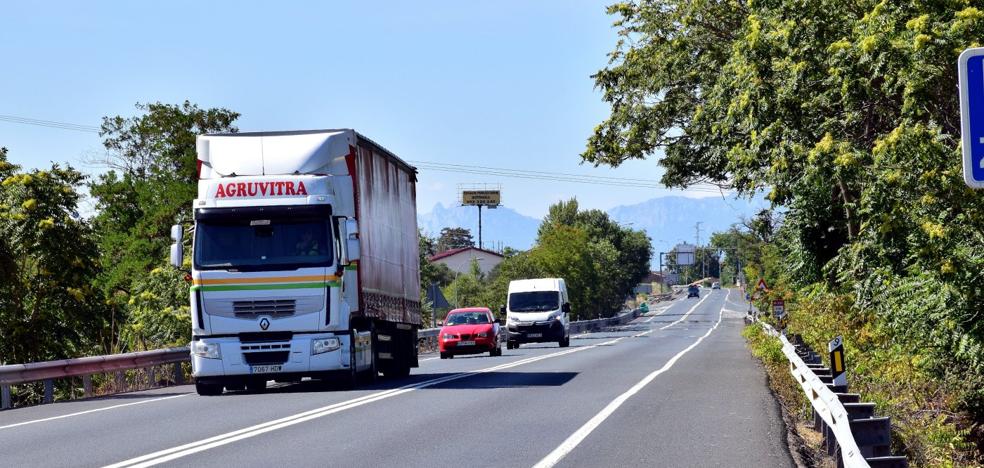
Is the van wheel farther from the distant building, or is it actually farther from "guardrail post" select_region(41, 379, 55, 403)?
the distant building

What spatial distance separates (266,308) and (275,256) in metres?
0.79

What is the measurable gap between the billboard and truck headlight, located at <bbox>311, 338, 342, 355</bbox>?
513 feet

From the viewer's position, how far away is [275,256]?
1852cm

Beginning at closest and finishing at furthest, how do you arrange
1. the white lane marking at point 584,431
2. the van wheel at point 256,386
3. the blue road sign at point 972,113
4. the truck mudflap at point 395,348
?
the blue road sign at point 972,113 → the white lane marking at point 584,431 → the van wheel at point 256,386 → the truck mudflap at point 395,348

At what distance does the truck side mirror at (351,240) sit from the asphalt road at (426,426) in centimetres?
206

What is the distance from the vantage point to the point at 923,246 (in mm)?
18609

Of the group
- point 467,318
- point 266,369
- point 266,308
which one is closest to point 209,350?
point 266,369

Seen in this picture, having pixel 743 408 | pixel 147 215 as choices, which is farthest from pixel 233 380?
pixel 147 215

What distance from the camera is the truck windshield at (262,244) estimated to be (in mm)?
18469

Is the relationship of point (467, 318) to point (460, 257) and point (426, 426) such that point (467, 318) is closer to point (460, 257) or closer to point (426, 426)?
point (426, 426)

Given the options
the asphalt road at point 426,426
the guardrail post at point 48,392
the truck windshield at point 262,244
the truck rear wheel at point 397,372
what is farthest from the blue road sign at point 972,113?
the truck rear wheel at point 397,372

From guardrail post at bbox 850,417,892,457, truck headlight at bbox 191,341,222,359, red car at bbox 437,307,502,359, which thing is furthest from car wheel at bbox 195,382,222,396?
red car at bbox 437,307,502,359

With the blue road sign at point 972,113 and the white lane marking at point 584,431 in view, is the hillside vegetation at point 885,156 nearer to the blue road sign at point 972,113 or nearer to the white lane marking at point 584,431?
the white lane marking at point 584,431

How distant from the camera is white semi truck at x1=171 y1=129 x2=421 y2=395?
60.5 feet
